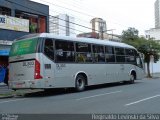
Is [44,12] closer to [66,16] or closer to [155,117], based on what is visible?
[66,16]

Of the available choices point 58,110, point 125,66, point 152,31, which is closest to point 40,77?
point 58,110

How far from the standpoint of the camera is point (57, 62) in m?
17.1

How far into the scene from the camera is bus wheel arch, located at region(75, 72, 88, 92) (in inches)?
731

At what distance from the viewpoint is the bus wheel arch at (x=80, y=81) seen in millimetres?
18562

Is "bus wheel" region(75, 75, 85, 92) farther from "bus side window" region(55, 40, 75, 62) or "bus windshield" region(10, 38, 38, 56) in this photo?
"bus windshield" region(10, 38, 38, 56)

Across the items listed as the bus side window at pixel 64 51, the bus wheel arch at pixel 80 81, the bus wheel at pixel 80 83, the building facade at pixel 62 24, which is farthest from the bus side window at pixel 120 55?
the building facade at pixel 62 24

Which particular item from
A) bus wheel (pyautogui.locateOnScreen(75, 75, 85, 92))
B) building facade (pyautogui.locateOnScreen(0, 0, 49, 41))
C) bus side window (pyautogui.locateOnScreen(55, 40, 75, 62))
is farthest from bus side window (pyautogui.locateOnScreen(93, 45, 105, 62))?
building facade (pyautogui.locateOnScreen(0, 0, 49, 41))

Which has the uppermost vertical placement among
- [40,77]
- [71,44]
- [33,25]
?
[33,25]

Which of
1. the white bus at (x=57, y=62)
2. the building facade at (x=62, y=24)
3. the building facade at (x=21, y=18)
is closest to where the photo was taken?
the white bus at (x=57, y=62)

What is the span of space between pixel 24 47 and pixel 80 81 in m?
3.96

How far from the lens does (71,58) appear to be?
1816 centimetres

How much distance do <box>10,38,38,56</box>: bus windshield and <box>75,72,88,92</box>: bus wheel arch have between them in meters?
3.34

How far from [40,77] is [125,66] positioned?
941 centimetres

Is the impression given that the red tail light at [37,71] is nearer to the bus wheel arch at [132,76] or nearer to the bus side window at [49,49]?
the bus side window at [49,49]
